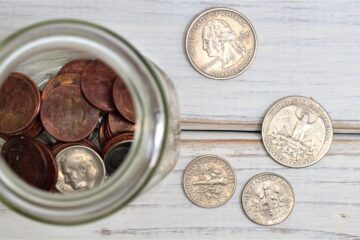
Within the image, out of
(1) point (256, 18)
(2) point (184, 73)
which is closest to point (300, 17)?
(1) point (256, 18)

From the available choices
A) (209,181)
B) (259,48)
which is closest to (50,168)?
(209,181)

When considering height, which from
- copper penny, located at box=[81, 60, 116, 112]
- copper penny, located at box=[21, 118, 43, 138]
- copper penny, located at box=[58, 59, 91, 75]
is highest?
copper penny, located at box=[58, 59, 91, 75]

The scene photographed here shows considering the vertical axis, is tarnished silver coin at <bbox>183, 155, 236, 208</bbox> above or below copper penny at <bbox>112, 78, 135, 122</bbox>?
below

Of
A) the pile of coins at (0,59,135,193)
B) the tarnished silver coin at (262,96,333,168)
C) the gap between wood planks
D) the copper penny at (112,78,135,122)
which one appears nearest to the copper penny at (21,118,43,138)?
the pile of coins at (0,59,135,193)

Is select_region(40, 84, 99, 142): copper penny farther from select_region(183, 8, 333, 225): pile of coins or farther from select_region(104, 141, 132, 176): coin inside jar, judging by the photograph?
select_region(183, 8, 333, 225): pile of coins

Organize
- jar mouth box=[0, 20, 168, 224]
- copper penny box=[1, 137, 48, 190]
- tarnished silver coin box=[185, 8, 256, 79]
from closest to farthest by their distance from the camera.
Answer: jar mouth box=[0, 20, 168, 224], copper penny box=[1, 137, 48, 190], tarnished silver coin box=[185, 8, 256, 79]
